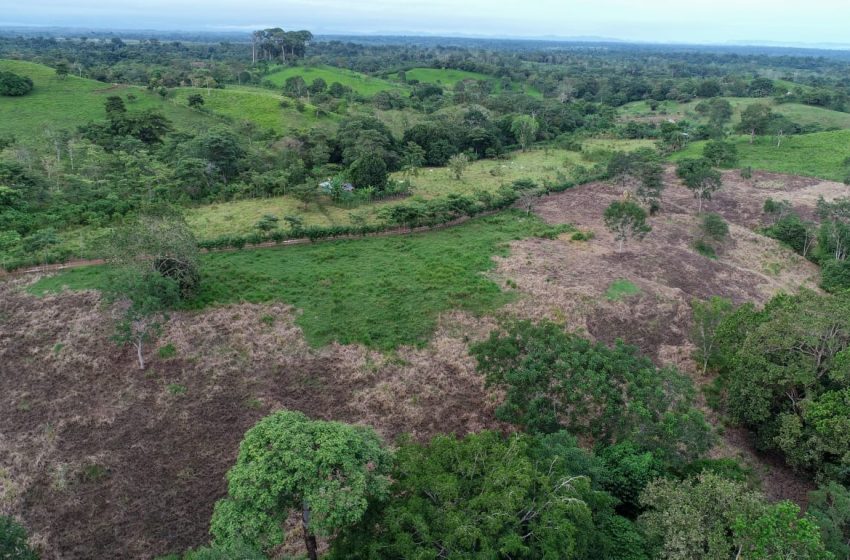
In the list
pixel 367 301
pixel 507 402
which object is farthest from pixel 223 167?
pixel 507 402

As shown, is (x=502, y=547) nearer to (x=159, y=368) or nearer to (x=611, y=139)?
(x=159, y=368)

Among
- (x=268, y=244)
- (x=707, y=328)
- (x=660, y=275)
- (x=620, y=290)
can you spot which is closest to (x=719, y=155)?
(x=660, y=275)

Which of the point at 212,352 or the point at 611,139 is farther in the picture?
the point at 611,139

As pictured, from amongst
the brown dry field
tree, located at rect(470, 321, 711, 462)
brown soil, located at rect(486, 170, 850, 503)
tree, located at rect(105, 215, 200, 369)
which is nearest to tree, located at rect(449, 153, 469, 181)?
brown soil, located at rect(486, 170, 850, 503)

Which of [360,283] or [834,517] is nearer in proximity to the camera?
[834,517]

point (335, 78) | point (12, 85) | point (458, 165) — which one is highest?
point (335, 78)

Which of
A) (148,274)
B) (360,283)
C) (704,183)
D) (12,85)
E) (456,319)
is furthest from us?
(12,85)

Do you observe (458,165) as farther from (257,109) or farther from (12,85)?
(12,85)
